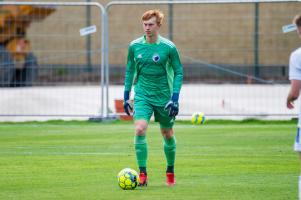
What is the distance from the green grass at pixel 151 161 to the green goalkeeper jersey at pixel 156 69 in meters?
1.10

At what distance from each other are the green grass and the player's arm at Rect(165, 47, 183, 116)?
0.93 m

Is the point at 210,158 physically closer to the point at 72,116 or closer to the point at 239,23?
the point at 72,116

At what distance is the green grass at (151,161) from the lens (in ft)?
33.6

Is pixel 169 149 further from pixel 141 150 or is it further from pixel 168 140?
pixel 141 150

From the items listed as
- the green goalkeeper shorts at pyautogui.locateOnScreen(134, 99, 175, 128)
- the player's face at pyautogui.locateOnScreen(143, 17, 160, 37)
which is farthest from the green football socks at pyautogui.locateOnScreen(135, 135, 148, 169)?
the player's face at pyautogui.locateOnScreen(143, 17, 160, 37)

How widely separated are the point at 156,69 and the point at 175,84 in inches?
12.1

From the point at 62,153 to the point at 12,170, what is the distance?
7.67 feet

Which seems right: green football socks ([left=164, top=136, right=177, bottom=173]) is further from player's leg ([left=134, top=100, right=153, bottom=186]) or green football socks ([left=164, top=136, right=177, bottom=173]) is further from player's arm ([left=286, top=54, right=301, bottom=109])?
player's arm ([left=286, top=54, right=301, bottom=109])

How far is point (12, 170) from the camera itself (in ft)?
40.5

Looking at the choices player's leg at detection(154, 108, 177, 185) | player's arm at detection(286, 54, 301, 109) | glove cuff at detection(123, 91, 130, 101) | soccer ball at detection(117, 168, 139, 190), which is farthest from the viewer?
glove cuff at detection(123, 91, 130, 101)

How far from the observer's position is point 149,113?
36.0 feet

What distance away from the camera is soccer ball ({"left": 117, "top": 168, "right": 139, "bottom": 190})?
10.4 meters

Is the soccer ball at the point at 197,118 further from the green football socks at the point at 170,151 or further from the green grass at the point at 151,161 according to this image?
the green football socks at the point at 170,151

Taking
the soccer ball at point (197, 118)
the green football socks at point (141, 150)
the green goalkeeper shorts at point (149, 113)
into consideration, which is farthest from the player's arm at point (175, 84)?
the soccer ball at point (197, 118)
